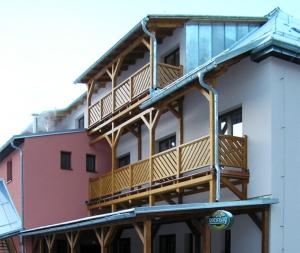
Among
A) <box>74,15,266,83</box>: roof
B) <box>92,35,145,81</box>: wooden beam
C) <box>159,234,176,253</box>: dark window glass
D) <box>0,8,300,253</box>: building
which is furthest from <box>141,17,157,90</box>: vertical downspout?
<box>159,234,176,253</box>: dark window glass

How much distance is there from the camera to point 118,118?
907 inches

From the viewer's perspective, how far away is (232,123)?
57.2 feet

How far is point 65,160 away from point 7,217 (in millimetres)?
3450

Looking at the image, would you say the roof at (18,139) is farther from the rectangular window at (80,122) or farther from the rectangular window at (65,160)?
the rectangular window at (80,122)

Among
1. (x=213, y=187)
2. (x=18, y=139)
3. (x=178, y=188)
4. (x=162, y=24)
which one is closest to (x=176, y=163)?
(x=178, y=188)

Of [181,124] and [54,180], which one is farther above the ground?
[181,124]

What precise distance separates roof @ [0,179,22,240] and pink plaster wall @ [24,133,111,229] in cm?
48

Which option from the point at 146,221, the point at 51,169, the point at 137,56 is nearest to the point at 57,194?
the point at 51,169

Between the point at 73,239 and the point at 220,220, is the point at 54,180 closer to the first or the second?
the point at 73,239

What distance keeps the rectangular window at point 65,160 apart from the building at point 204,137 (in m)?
1.90

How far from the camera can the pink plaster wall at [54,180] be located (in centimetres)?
2402

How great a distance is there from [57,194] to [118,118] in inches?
171

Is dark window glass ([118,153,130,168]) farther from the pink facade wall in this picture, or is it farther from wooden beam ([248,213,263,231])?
wooden beam ([248,213,263,231])

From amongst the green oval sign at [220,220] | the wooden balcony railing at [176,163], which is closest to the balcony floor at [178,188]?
the wooden balcony railing at [176,163]
